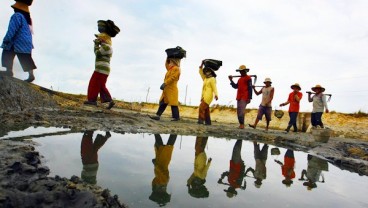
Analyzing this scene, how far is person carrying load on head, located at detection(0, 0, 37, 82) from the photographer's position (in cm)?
612

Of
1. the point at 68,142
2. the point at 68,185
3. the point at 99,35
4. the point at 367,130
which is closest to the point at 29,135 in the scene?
the point at 68,142

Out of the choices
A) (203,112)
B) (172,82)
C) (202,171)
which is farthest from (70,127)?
(203,112)

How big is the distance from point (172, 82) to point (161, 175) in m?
5.97

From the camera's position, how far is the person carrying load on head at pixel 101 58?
736 cm

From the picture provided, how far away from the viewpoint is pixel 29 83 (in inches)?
266

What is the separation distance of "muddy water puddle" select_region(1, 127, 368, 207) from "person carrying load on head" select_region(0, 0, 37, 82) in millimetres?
3084

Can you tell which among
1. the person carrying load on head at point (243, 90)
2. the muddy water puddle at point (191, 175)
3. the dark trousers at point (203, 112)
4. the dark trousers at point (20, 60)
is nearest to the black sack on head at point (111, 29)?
the dark trousers at point (20, 60)

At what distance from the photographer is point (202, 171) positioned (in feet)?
10.4

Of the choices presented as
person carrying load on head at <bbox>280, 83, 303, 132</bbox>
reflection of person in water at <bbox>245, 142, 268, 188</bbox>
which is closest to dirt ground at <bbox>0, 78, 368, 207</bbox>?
reflection of person in water at <bbox>245, 142, 268, 188</bbox>

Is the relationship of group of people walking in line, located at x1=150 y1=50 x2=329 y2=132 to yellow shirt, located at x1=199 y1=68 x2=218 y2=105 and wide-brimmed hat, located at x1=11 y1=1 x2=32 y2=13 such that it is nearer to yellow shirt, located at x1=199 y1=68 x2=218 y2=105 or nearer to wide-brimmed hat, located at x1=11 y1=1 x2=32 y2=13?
yellow shirt, located at x1=199 y1=68 x2=218 y2=105

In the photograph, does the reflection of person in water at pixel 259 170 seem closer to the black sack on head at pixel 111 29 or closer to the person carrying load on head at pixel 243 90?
the black sack on head at pixel 111 29

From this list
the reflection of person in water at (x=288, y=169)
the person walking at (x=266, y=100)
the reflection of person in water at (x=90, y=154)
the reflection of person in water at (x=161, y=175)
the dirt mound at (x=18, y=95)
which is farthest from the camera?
the person walking at (x=266, y=100)

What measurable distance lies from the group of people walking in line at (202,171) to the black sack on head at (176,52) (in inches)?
170

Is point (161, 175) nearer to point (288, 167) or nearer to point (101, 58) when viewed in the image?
point (288, 167)
